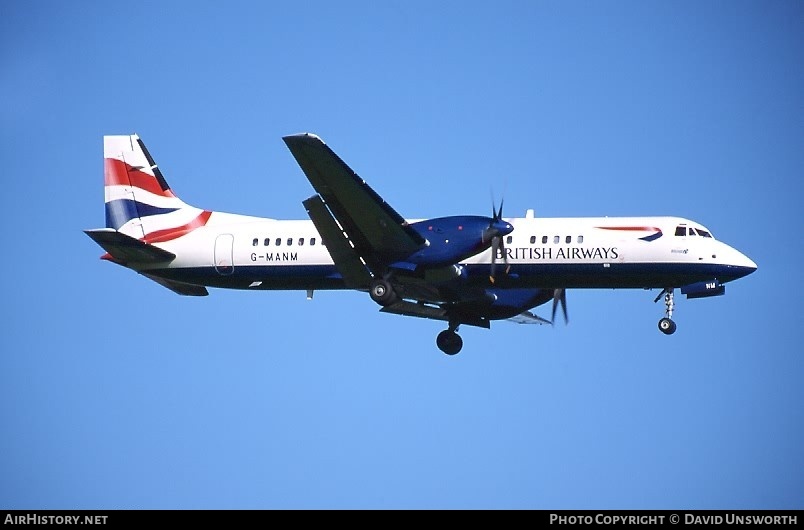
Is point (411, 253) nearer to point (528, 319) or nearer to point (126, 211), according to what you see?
point (528, 319)

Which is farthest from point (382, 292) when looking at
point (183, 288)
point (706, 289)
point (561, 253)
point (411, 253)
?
point (706, 289)

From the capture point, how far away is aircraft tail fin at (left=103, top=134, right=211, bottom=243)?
36938 mm

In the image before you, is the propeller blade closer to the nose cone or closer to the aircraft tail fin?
the nose cone

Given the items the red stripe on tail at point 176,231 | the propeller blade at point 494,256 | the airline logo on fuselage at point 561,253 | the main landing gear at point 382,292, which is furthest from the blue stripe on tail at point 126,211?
the airline logo on fuselage at point 561,253

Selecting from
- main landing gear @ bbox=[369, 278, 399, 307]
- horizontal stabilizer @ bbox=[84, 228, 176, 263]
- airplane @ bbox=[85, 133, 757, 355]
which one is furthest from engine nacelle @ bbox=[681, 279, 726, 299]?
horizontal stabilizer @ bbox=[84, 228, 176, 263]

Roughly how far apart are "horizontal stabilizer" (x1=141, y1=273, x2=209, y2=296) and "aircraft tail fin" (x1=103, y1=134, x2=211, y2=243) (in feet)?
4.33

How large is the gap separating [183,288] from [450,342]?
329 inches

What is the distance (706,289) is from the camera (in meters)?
33.1

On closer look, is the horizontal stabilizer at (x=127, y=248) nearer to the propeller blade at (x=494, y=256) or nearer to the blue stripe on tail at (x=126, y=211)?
the blue stripe on tail at (x=126, y=211)

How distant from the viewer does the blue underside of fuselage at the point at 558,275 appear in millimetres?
33062

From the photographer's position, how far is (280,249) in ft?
115
